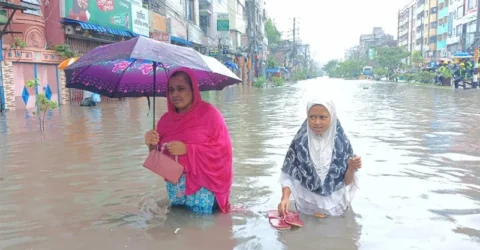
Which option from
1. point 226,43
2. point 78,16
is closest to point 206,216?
point 78,16

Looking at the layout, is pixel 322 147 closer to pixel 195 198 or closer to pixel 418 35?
pixel 195 198

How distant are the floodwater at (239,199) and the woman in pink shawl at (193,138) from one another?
0.42m

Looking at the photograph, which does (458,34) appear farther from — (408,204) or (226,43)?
(408,204)

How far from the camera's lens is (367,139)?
9.08 metres

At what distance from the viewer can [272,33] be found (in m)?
99.4

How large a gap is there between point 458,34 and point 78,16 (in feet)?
170

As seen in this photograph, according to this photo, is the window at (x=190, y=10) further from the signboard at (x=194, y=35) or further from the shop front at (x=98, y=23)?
the shop front at (x=98, y=23)

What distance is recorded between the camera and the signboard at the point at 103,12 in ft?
63.9

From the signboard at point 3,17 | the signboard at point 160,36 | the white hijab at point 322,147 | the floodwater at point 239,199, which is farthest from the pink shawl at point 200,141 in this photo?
the signboard at point 160,36

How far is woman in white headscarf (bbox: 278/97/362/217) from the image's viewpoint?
3697mm

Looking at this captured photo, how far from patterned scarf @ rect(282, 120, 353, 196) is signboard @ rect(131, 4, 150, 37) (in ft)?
68.0

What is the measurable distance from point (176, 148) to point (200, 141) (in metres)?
0.20

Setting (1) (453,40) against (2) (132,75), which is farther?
(1) (453,40)

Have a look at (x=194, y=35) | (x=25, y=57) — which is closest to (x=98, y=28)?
(x=25, y=57)
